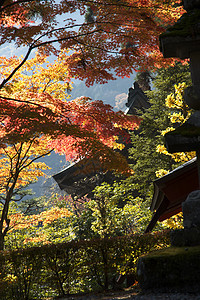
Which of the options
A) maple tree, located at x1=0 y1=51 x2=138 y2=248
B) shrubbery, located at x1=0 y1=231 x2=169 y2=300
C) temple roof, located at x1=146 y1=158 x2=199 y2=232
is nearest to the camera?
temple roof, located at x1=146 y1=158 x2=199 y2=232

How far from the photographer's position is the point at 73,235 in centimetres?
1111

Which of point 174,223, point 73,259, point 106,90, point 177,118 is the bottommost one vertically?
point 73,259

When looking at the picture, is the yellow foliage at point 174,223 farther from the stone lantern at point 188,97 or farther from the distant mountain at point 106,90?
the distant mountain at point 106,90

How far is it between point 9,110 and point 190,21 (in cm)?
506

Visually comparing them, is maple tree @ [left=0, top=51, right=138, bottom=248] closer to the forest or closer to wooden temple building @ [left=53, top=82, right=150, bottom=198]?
the forest

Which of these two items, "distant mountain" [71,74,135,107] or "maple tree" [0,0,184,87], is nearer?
"maple tree" [0,0,184,87]

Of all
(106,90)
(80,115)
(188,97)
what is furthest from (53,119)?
(106,90)

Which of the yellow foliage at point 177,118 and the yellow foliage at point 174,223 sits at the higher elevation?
the yellow foliage at point 177,118

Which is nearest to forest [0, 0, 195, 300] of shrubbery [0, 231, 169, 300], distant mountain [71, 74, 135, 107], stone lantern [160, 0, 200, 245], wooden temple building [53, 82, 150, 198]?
shrubbery [0, 231, 169, 300]

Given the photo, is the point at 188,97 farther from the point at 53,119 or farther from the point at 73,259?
the point at 73,259

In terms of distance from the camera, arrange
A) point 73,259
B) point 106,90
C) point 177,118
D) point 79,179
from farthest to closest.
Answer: point 106,90 → point 79,179 → point 177,118 → point 73,259

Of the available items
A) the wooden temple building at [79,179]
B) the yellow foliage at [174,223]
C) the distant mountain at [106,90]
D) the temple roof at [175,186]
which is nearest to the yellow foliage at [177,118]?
the yellow foliage at [174,223]

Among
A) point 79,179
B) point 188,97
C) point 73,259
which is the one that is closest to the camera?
point 188,97

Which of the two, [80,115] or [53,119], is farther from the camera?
[80,115]
